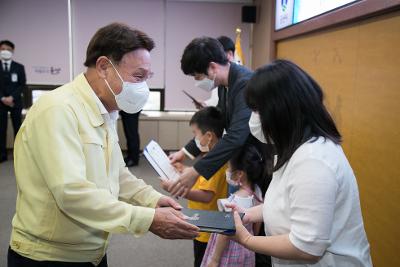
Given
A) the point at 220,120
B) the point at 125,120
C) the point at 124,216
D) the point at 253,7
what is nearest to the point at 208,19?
the point at 253,7

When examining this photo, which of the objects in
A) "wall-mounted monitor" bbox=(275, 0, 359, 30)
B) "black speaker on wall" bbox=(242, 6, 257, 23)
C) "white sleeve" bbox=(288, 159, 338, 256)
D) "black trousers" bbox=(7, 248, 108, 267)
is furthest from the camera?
"black speaker on wall" bbox=(242, 6, 257, 23)

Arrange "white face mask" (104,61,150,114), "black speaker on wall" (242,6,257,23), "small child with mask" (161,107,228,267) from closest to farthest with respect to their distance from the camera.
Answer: "white face mask" (104,61,150,114), "small child with mask" (161,107,228,267), "black speaker on wall" (242,6,257,23)

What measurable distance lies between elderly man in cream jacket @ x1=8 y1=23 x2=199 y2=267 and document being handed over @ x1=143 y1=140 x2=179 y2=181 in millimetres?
545

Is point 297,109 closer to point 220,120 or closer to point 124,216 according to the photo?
point 124,216

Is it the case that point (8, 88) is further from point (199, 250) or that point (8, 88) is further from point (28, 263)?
point (28, 263)

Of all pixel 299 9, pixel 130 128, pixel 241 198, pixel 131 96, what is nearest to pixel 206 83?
pixel 241 198

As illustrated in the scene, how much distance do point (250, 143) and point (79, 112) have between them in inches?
39.7

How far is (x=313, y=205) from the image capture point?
3.13 feet

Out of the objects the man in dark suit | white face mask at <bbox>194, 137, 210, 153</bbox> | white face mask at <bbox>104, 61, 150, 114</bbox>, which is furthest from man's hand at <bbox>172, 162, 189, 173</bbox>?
the man in dark suit

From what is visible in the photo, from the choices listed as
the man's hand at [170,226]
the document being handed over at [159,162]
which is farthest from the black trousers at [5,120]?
the man's hand at [170,226]

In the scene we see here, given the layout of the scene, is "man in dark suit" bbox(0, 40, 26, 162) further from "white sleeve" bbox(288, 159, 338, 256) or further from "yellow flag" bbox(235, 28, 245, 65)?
"white sleeve" bbox(288, 159, 338, 256)

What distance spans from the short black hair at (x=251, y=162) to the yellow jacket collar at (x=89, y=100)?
82cm

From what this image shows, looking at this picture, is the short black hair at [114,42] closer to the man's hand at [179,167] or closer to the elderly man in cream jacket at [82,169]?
the elderly man in cream jacket at [82,169]

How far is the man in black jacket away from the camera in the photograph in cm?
182
